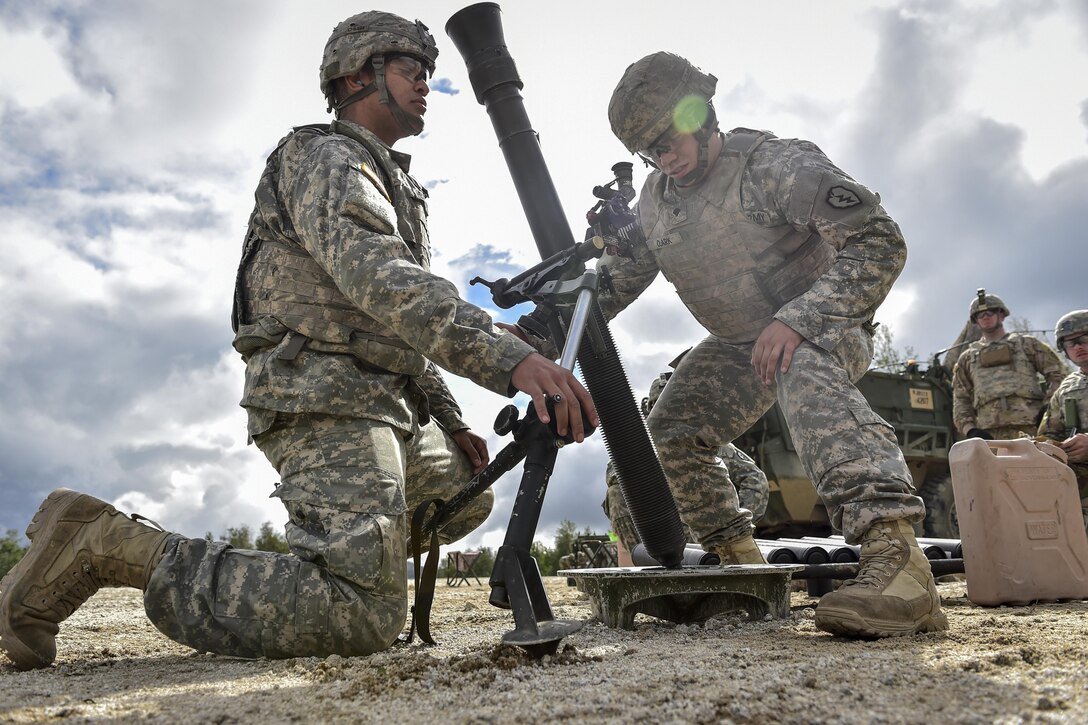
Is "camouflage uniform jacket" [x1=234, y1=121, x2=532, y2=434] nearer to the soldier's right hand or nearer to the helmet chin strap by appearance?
the soldier's right hand

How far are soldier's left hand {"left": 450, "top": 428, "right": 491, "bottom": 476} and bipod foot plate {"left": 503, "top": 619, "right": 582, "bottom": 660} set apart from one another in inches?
59.7

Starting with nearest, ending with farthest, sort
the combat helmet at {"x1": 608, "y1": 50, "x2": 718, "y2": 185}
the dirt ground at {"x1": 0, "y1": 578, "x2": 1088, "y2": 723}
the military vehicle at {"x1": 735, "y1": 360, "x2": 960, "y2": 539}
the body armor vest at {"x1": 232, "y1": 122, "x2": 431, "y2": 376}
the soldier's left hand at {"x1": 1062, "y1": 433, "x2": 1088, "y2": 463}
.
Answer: the dirt ground at {"x1": 0, "y1": 578, "x2": 1088, "y2": 723}
the body armor vest at {"x1": 232, "y1": 122, "x2": 431, "y2": 376}
the combat helmet at {"x1": 608, "y1": 50, "x2": 718, "y2": 185}
the soldier's left hand at {"x1": 1062, "y1": 433, "x2": 1088, "y2": 463}
the military vehicle at {"x1": 735, "y1": 360, "x2": 960, "y2": 539}

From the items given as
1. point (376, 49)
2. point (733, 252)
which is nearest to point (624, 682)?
point (733, 252)

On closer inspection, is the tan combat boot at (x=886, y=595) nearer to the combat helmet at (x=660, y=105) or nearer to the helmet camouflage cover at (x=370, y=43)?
the combat helmet at (x=660, y=105)

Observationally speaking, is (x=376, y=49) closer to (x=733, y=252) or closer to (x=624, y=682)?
(x=733, y=252)

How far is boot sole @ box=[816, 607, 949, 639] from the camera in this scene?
2.65 metres

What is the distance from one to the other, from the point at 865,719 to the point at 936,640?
124 centimetres

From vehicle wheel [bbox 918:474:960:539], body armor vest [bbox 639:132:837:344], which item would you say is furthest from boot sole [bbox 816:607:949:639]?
vehicle wheel [bbox 918:474:960:539]

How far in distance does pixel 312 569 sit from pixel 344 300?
0.98 metres

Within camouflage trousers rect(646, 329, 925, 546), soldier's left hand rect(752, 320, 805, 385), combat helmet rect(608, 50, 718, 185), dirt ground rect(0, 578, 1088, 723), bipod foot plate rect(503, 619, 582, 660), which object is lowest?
dirt ground rect(0, 578, 1088, 723)

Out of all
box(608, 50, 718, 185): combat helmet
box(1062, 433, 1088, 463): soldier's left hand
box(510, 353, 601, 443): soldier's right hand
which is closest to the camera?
box(510, 353, 601, 443): soldier's right hand

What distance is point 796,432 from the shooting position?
3209mm

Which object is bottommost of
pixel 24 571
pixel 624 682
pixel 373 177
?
pixel 624 682

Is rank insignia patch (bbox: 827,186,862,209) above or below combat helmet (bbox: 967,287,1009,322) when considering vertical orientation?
below
